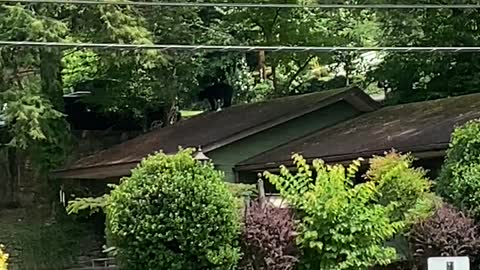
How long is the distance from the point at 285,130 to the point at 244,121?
3.21 ft

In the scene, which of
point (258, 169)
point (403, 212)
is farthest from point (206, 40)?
point (403, 212)

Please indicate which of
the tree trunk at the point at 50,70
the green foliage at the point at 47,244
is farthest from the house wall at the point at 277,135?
the green foliage at the point at 47,244

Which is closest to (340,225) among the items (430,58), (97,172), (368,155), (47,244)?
(368,155)

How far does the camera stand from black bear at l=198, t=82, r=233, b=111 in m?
27.5

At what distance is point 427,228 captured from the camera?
36.8 feet

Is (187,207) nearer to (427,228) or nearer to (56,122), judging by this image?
(427,228)

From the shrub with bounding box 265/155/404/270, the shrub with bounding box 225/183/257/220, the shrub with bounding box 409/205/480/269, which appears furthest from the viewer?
the shrub with bounding box 225/183/257/220

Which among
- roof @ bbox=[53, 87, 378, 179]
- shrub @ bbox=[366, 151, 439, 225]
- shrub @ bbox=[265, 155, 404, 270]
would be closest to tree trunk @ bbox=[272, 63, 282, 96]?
roof @ bbox=[53, 87, 378, 179]

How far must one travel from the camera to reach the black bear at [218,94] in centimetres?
2752

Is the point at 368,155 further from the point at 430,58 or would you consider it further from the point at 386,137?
the point at 430,58

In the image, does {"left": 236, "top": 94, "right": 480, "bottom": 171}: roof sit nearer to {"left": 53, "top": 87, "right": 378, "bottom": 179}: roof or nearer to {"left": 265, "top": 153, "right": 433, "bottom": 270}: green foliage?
{"left": 53, "top": 87, "right": 378, "bottom": 179}: roof

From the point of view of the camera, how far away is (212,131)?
1966cm

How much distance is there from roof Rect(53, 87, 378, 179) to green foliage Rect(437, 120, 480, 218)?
6798 mm

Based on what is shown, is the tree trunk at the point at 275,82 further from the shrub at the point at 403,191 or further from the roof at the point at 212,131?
the shrub at the point at 403,191
